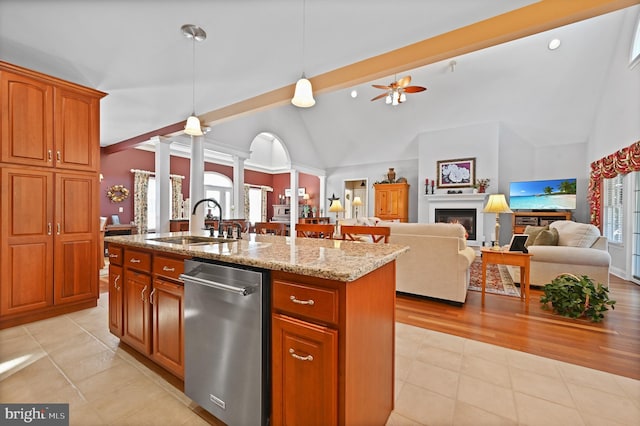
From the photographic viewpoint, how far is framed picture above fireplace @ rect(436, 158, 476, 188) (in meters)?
6.76

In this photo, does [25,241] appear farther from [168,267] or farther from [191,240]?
[168,267]

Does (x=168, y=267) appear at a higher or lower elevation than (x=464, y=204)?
lower

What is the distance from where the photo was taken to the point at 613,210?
489 centimetres

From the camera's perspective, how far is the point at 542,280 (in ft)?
11.9

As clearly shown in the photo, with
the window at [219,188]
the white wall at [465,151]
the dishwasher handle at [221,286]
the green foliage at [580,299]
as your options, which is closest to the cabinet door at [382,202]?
the white wall at [465,151]

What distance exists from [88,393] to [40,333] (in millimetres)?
1344

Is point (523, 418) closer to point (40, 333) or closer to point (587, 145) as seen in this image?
point (40, 333)

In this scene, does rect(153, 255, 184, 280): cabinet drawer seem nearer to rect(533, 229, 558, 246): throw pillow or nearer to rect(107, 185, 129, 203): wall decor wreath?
rect(533, 229, 558, 246): throw pillow

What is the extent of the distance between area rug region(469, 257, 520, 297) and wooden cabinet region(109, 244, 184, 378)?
3.71 meters

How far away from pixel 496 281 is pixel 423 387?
10.3 ft

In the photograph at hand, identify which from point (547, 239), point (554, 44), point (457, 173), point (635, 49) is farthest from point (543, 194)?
point (547, 239)

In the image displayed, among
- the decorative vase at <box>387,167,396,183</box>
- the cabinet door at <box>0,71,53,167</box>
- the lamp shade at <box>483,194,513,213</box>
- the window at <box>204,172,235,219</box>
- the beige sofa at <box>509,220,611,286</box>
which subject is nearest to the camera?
the cabinet door at <box>0,71,53,167</box>

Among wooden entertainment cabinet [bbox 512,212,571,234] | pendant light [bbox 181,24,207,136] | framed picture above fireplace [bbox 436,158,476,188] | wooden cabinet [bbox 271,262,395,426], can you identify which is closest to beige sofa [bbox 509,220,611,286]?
wooden entertainment cabinet [bbox 512,212,571,234]

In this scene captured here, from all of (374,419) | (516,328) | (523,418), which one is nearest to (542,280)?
(516,328)
